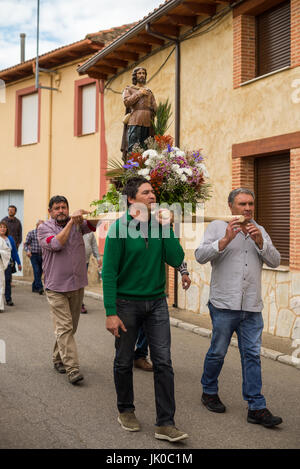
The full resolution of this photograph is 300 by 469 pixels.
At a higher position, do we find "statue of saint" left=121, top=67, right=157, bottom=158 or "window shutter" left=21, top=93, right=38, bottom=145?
"window shutter" left=21, top=93, right=38, bottom=145

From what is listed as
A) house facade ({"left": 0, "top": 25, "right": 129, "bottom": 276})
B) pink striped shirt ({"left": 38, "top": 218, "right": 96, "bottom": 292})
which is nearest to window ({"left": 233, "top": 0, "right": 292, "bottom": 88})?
pink striped shirt ({"left": 38, "top": 218, "right": 96, "bottom": 292})

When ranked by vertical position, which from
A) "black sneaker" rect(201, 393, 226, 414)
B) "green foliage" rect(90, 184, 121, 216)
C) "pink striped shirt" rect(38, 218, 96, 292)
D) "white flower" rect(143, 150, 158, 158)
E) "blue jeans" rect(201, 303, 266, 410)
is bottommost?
"black sneaker" rect(201, 393, 226, 414)

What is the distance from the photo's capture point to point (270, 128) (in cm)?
983

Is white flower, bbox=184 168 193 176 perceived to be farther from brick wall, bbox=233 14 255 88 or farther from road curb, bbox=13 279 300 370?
brick wall, bbox=233 14 255 88

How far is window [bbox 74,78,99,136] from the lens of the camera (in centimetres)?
1681

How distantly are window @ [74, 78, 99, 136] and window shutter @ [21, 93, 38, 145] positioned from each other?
2.40 meters

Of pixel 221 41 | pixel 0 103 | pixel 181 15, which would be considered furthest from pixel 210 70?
pixel 0 103

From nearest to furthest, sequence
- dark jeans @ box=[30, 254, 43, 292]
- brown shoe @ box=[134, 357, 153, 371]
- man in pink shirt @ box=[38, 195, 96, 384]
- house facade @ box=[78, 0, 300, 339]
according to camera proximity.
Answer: man in pink shirt @ box=[38, 195, 96, 384] < brown shoe @ box=[134, 357, 153, 371] < house facade @ box=[78, 0, 300, 339] < dark jeans @ box=[30, 254, 43, 292]

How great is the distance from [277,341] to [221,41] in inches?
231

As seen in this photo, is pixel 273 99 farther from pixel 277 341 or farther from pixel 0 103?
pixel 0 103

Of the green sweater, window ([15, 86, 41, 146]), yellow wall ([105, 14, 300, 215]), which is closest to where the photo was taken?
the green sweater

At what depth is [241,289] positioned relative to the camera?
5.05 meters

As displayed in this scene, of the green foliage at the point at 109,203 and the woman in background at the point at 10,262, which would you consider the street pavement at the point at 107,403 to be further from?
the woman in background at the point at 10,262

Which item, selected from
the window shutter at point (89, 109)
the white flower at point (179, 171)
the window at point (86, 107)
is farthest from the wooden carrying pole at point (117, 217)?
the window shutter at point (89, 109)
